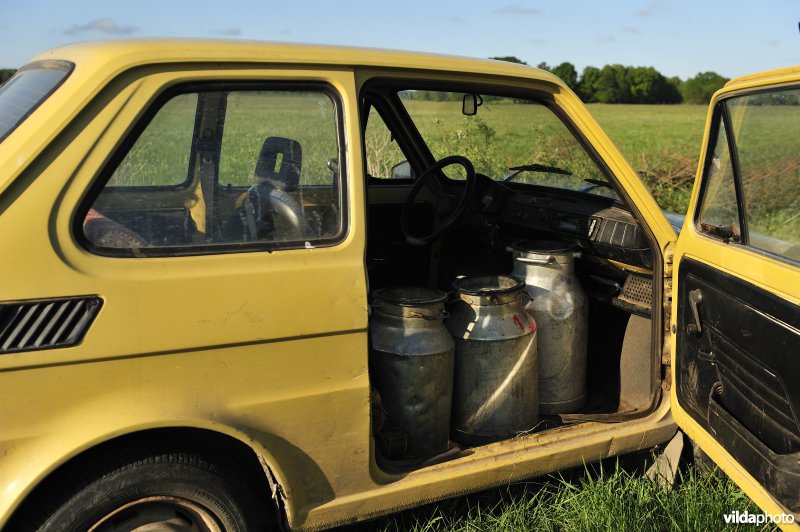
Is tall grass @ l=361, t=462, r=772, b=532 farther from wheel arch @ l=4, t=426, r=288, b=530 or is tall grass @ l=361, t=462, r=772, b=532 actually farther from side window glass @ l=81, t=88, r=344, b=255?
side window glass @ l=81, t=88, r=344, b=255

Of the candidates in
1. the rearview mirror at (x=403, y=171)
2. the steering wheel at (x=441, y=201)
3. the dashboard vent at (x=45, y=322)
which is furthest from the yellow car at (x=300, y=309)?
the rearview mirror at (x=403, y=171)

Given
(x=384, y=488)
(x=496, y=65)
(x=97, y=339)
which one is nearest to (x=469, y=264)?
(x=496, y=65)

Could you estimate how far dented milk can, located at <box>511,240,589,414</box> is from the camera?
3.35 meters

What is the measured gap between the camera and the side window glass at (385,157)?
4141mm

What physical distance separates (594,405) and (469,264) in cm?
94

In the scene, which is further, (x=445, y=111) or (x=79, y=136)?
(x=445, y=111)

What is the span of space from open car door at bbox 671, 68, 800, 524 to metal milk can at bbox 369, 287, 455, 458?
3.04 feet

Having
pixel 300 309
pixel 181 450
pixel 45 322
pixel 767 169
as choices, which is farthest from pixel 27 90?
pixel 767 169

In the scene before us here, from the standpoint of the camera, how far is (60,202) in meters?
2.10

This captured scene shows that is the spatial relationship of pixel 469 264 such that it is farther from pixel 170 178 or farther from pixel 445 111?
pixel 170 178

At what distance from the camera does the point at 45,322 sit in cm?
205

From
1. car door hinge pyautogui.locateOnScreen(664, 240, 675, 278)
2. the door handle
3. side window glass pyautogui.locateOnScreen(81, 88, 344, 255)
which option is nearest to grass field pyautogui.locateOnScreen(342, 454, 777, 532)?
the door handle

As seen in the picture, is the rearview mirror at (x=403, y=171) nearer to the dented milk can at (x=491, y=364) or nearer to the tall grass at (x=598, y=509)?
the dented milk can at (x=491, y=364)

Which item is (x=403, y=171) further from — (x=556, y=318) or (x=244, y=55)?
(x=244, y=55)
